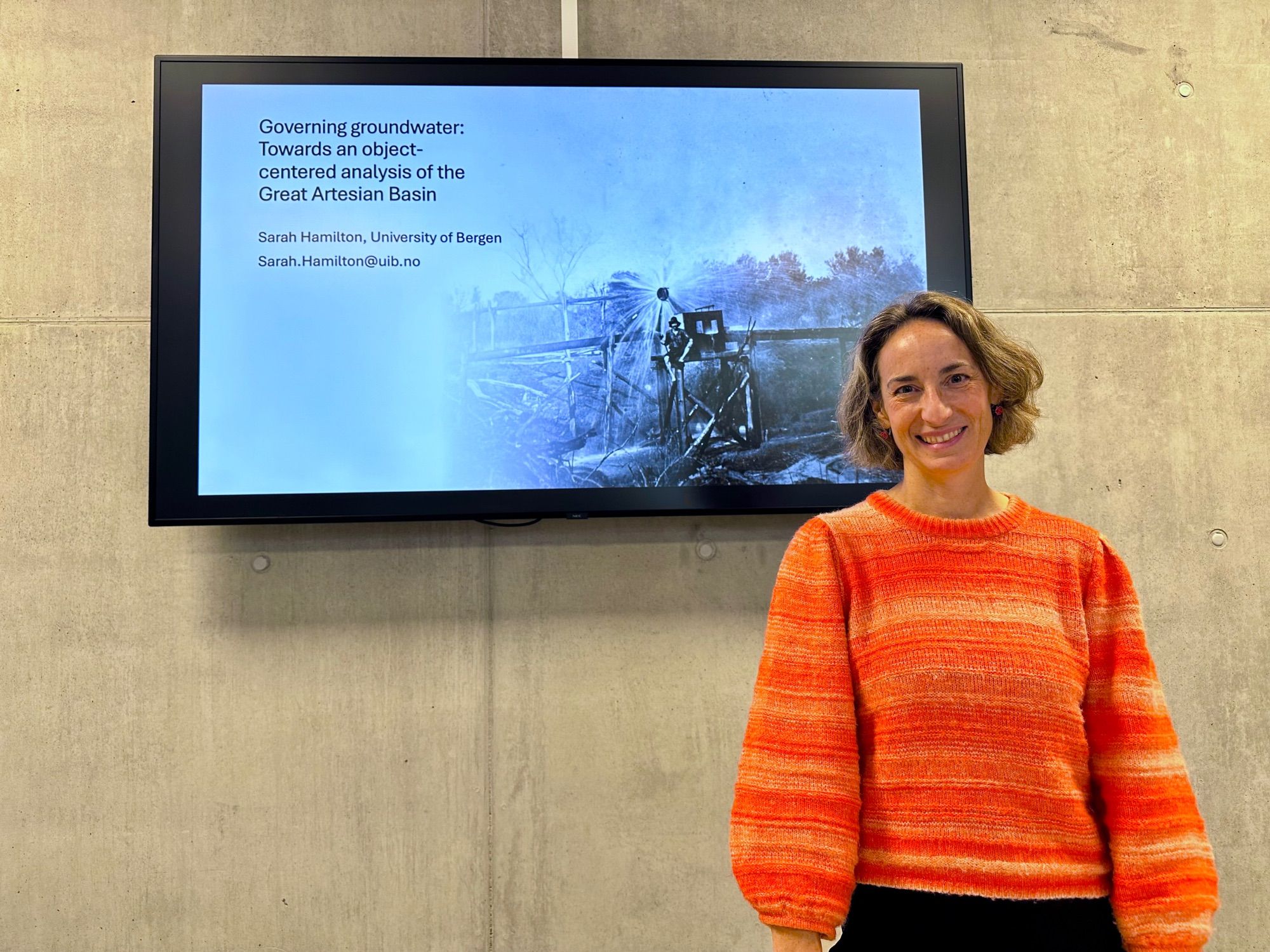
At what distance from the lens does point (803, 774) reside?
4.09 feet

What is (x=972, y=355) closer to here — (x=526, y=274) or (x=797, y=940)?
(x=797, y=940)

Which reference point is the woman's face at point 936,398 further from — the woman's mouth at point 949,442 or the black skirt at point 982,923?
the black skirt at point 982,923

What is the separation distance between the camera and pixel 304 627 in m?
2.45

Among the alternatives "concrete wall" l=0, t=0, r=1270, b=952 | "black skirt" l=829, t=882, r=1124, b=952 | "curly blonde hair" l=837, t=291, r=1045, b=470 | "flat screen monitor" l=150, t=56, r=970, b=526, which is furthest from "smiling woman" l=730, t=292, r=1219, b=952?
"concrete wall" l=0, t=0, r=1270, b=952

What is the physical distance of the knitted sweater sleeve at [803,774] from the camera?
1223mm

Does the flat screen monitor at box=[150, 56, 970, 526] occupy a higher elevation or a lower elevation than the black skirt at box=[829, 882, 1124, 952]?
higher

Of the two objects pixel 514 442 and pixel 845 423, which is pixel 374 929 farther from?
pixel 845 423

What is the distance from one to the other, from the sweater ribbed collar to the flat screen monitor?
100 centimetres

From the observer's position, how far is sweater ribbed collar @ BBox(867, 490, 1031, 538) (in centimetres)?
136

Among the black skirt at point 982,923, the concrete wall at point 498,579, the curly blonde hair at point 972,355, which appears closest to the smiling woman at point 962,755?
the black skirt at point 982,923

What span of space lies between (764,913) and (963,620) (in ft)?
1.52

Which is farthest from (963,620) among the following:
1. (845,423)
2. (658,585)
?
(658,585)

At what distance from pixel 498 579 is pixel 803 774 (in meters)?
1.37

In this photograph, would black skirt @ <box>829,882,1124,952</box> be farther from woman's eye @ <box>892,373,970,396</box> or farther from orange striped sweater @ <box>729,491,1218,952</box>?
woman's eye @ <box>892,373,970,396</box>
